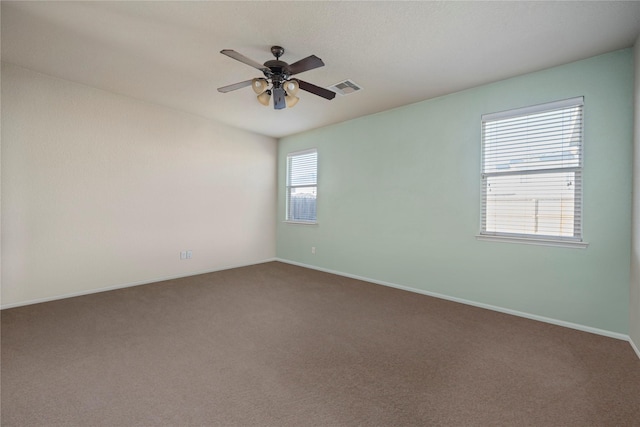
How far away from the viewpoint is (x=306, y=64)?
7.74ft

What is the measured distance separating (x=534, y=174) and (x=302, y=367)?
3030mm

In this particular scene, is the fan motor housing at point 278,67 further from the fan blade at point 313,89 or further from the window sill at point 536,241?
the window sill at point 536,241

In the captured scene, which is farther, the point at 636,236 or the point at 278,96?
the point at 278,96

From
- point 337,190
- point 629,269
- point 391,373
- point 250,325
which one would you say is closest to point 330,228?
point 337,190

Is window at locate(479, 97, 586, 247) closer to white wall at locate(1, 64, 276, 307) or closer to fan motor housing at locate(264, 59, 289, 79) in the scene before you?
fan motor housing at locate(264, 59, 289, 79)

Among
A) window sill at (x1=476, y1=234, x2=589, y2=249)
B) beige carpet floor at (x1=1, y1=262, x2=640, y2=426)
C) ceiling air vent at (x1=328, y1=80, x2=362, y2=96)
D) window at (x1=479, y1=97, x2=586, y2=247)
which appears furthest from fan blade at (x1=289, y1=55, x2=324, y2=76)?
window sill at (x1=476, y1=234, x2=589, y2=249)

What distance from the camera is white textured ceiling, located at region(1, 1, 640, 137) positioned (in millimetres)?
2086

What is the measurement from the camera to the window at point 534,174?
2764mm

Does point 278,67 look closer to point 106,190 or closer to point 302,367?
point 302,367

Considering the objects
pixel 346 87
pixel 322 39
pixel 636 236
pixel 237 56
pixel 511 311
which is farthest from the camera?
pixel 346 87

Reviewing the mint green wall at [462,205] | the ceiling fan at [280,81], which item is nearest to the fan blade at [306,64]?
the ceiling fan at [280,81]

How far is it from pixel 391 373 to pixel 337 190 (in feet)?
10.8

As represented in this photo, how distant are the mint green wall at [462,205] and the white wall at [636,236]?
92mm

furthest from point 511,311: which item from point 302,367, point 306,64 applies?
point 306,64
